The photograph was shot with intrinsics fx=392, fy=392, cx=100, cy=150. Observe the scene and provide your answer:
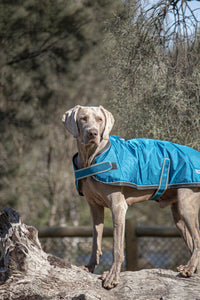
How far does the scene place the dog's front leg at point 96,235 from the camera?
3.00m

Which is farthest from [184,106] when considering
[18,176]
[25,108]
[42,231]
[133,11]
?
[18,176]

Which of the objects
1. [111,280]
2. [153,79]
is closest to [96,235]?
[111,280]

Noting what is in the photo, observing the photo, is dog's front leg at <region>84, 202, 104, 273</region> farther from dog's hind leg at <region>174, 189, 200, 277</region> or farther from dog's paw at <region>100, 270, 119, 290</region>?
dog's hind leg at <region>174, 189, 200, 277</region>

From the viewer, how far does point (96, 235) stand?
3.03m

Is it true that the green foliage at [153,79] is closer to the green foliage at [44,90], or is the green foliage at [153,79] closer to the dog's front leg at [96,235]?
the green foliage at [44,90]

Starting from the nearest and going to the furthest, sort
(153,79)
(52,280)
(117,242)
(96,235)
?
(52,280), (117,242), (96,235), (153,79)

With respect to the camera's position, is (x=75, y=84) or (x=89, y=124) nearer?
(x=89, y=124)

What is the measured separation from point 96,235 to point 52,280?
53 cm

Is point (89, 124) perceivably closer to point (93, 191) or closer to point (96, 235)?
point (93, 191)

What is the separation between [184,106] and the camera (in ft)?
10.7

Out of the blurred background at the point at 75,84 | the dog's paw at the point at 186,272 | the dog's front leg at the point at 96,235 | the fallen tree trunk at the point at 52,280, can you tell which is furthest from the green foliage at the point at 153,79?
the fallen tree trunk at the point at 52,280

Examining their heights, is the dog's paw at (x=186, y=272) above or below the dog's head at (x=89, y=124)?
below

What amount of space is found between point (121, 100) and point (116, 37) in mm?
543

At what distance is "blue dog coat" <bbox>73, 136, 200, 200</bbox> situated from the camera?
2789mm
